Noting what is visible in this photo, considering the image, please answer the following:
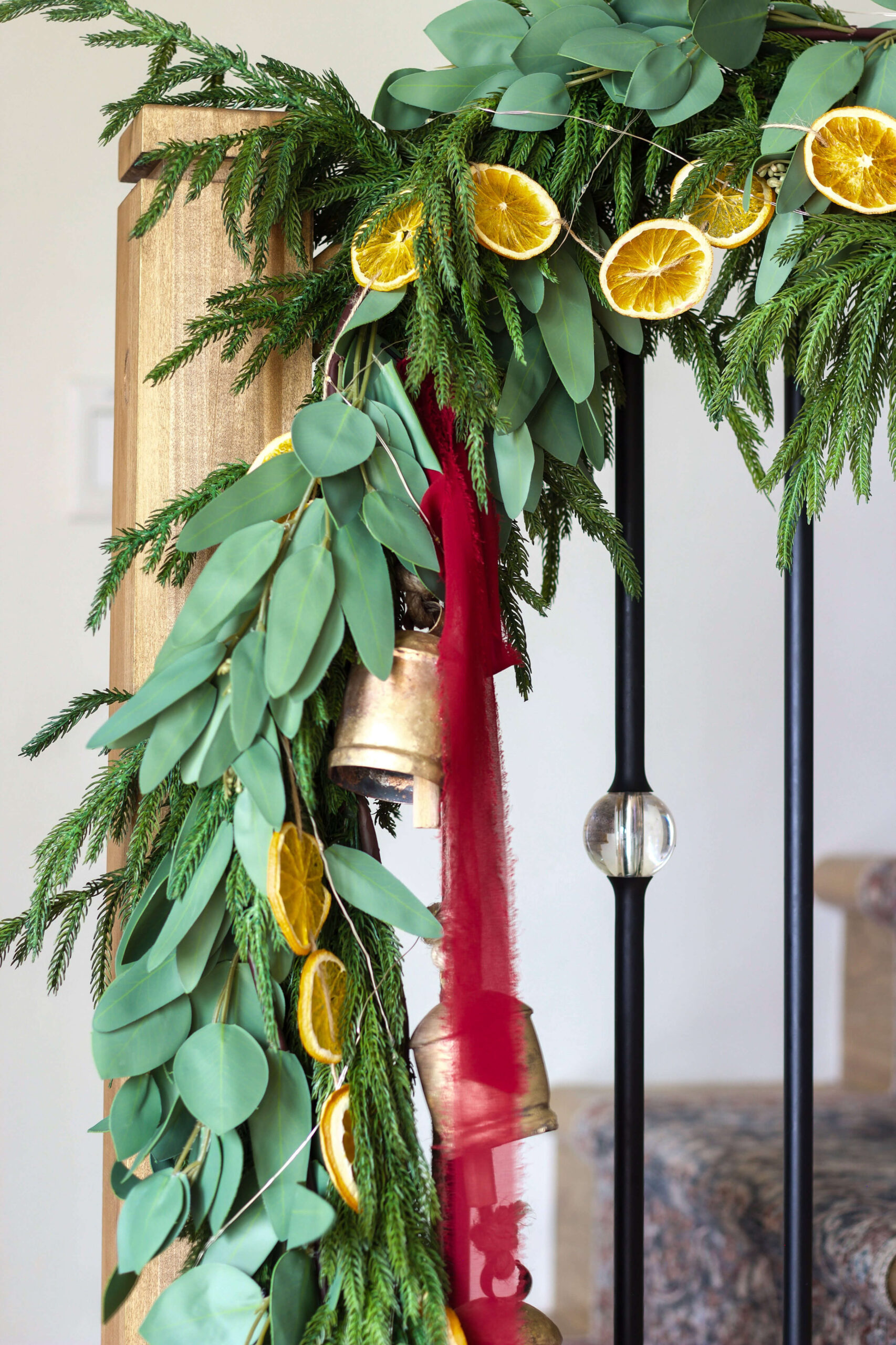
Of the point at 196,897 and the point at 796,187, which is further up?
the point at 796,187

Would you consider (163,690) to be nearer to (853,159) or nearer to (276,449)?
(276,449)

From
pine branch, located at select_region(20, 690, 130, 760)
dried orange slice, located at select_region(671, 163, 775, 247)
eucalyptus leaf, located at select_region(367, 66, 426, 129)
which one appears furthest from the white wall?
dried orange slice, located at select_region(671, 163, 775, 247)

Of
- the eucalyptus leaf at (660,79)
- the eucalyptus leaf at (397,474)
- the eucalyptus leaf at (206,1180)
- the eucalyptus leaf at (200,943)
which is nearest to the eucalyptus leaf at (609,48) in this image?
the eucalyptus leaf at (660,79)

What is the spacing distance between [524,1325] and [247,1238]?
144mm

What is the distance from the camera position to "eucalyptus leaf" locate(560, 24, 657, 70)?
0.58 m

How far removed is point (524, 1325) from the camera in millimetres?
578

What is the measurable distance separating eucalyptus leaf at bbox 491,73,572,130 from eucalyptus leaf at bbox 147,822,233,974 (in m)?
0.37

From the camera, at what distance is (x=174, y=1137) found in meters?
0.58

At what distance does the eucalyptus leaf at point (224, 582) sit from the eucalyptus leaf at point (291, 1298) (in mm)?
275

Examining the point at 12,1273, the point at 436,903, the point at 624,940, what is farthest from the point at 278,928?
the point at 12,1273

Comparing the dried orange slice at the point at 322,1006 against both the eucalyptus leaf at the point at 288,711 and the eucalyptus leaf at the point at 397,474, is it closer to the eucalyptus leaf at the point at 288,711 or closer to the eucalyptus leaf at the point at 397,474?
the eucalyptus leaf at the point at 288,711

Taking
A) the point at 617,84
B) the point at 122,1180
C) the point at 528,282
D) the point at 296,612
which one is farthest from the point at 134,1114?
the point at 617,84

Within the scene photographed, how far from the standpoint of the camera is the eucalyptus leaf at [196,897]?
55cm

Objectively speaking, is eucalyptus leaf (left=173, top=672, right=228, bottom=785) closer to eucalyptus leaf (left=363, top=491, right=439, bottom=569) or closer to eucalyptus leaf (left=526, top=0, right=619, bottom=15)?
eucalyptus leaf (left=363, top=491, right=439, bottom=569)
